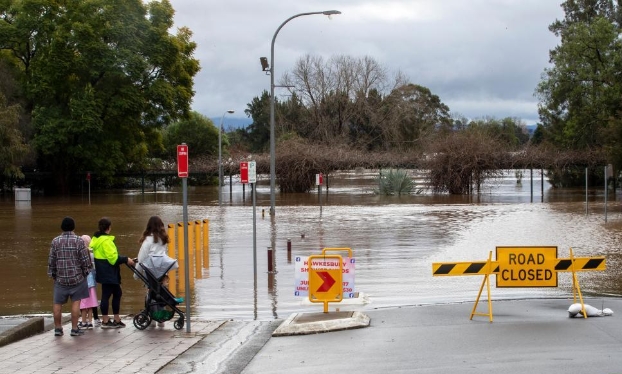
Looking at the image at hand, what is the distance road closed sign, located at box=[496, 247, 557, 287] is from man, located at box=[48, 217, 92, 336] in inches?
218

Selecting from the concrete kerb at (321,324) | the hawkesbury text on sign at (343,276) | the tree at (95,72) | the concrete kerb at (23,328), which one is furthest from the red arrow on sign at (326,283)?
the tree at (95,72)

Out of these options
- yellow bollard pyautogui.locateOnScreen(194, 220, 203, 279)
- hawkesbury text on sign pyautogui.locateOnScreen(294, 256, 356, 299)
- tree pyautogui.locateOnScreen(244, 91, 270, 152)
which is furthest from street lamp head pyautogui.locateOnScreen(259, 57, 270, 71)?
tree pyautogui.locateOnScreen(244, 91, 270, 152)

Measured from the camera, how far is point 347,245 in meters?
22.6

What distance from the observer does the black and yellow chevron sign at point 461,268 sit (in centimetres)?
1089

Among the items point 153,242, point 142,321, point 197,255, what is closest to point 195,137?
point 197,255

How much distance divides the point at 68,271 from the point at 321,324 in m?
3.34

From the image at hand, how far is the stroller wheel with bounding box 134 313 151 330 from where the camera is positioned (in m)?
10.9

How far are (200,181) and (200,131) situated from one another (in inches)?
378

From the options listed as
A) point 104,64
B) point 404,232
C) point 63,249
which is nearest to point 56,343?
point 63,249

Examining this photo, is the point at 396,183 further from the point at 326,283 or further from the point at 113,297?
the point at 113,297

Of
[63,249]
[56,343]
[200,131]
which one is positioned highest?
[200,131]

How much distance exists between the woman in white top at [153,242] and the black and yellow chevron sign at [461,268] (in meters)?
3.72

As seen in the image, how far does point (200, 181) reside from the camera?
7862 cm

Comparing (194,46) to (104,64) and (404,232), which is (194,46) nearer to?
(104,64)
